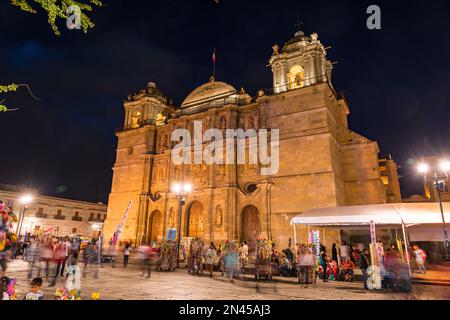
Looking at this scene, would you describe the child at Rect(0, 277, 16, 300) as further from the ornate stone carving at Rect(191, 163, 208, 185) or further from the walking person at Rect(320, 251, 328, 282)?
the ornate stone carving at Rect(191, 163, 208, 185)

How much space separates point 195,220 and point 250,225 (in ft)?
16.6

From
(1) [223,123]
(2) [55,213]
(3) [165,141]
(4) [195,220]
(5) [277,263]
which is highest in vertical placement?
(1) [223,123]

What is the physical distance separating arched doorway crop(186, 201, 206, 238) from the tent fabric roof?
38.2 feet

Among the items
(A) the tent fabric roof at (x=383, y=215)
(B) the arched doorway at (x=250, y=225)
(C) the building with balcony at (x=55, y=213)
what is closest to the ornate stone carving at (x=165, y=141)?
(B) the arched doorway at (x=250, y=225)

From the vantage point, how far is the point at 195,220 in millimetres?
23906

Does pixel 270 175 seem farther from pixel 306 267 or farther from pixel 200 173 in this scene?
pixel 306 267

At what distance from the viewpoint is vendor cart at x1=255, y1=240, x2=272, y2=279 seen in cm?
1210

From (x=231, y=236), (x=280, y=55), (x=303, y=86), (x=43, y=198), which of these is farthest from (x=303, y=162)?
(x=43, y=198)

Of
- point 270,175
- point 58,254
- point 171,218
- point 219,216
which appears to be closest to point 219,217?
point 219,216

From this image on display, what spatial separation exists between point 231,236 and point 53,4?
1802 centimetres

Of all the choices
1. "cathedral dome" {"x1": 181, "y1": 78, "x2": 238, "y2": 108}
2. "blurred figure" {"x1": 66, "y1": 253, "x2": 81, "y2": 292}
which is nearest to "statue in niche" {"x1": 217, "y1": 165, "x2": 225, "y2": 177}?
"cathedral dome" {"x1": 181, "y1": 78, "x2": 238, "y2": 108}

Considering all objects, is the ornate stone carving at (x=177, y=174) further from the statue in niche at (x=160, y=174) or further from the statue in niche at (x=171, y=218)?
the statue in niche at (x=171, y=218)

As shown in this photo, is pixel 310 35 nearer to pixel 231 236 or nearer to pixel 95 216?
pixel 231 236
